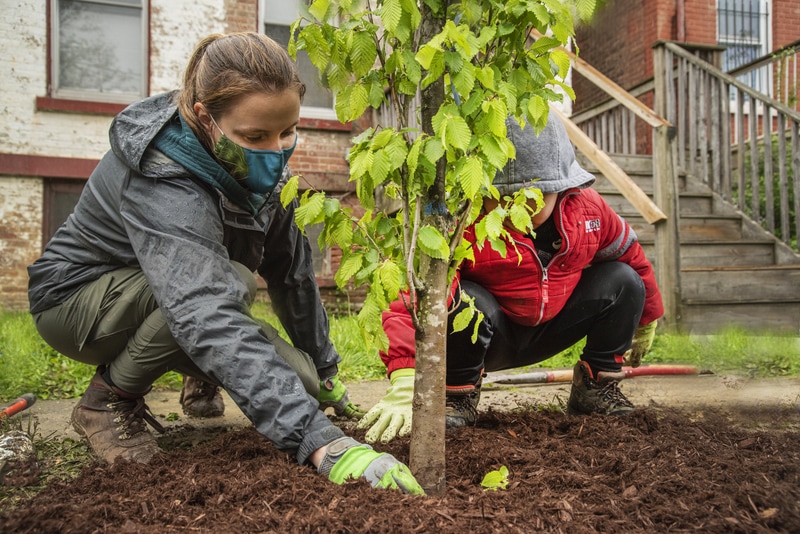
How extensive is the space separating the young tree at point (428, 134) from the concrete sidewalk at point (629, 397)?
1.36 m

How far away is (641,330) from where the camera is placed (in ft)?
9.25

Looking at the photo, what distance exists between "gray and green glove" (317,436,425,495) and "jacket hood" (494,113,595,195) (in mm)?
928

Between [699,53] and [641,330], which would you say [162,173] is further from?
[699,53]

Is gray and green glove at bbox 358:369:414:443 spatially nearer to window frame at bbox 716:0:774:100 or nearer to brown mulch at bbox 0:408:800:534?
brown mulch at bbox 0:408:800:534

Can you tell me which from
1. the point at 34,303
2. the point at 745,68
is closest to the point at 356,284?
the point at 34,303

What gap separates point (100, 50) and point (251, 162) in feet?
19.4

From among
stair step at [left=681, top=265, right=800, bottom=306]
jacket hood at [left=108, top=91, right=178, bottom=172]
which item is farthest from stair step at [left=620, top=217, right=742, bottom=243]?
jacket hood at [left=108, top=91, right=178, bottom=172]

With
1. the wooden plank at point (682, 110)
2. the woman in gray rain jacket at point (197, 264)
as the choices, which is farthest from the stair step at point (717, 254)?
the woman in gray rain jacket at point (197, 264)

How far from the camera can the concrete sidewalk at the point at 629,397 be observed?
→ 108 inches

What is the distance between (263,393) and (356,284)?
354 mm

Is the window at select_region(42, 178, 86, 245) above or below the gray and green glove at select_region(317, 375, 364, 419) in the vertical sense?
above

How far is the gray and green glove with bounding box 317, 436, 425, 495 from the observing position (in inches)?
60.3

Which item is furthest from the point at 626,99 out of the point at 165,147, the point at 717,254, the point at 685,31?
the point at 685,31

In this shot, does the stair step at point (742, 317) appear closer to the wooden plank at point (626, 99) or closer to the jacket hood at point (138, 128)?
the wooden plank at point (626, 99)
